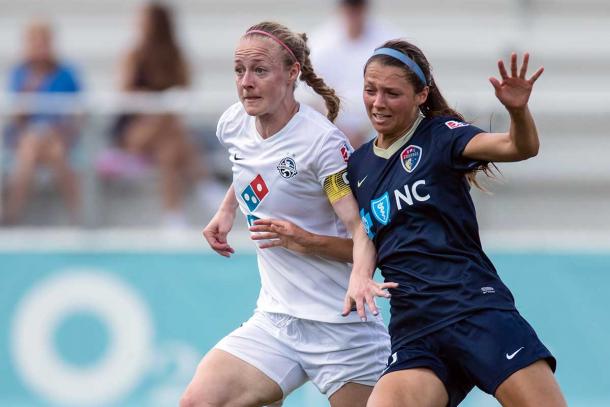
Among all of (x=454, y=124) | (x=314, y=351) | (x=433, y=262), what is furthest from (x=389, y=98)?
(x=314, y=351)

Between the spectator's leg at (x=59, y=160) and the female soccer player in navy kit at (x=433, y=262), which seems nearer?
the female soccer player in navy kit at (x=433, y=262)

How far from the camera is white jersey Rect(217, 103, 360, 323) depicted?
211 inches

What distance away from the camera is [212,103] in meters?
8.55

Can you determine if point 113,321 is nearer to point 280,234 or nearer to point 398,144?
point 280,234

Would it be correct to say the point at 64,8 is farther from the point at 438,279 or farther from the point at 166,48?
the point at 438,279

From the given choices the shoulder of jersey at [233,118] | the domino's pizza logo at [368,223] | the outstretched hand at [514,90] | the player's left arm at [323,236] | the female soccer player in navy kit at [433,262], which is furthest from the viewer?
the shoulder of jersey at [233,118]

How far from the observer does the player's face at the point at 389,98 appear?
502cm

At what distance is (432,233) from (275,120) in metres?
0.95

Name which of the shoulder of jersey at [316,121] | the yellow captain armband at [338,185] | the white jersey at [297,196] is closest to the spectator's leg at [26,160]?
the white jersey at [297,196]

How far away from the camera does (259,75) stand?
209 inches

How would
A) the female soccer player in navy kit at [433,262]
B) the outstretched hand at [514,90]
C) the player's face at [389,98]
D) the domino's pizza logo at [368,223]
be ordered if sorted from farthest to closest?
the domino's pizza logo at [368,223]
the player's face at [389,98]
the female soccer player in navy kit at [433,262]
the outstretched hand at [514,90]

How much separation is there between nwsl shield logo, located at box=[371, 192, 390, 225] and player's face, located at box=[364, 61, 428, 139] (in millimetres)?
280

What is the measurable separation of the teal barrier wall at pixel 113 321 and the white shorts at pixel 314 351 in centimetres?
325

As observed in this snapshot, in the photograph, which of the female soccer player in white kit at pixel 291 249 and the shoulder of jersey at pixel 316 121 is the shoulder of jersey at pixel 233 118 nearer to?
the female soccer player in white kit at pixel 291 249
